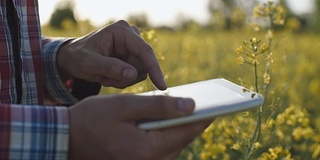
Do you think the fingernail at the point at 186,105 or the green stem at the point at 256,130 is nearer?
the fingernail at the point at 186,105

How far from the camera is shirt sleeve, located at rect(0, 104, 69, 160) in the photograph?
3.51ft

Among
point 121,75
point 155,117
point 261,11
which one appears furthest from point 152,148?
point 261,11

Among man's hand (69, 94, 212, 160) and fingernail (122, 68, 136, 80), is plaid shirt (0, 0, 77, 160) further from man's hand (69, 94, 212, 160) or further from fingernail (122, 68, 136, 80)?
fingernail (122, 68, 136, 80)

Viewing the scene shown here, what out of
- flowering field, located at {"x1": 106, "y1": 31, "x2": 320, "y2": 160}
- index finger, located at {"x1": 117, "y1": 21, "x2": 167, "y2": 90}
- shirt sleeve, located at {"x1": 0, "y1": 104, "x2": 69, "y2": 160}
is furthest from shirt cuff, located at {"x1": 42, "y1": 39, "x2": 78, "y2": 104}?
shirt sleeve, located at {"x1": 0, "y1": 104, "x2": 69, "y2": 160}

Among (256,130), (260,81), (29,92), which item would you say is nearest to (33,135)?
(29,92)

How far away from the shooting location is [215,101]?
3.65 feet

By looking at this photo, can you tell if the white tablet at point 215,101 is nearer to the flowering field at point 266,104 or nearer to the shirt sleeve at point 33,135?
the shirt sleeve at point 33,135

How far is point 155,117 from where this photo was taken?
3.40 feet

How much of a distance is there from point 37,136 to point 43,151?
1.0 inches

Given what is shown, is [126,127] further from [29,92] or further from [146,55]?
[29,92]

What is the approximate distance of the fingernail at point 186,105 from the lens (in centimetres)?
102

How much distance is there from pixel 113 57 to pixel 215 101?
50cm

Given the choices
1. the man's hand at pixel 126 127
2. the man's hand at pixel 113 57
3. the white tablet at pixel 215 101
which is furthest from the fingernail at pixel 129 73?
the man's hand at pixel 126 127

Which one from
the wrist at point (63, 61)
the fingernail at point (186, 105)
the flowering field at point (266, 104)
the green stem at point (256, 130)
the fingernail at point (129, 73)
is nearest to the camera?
the fingernail at point (186, 105)
